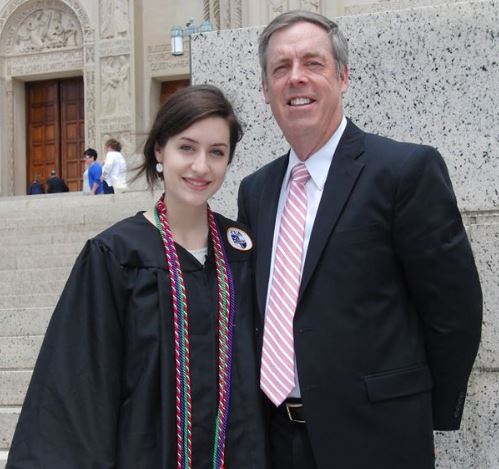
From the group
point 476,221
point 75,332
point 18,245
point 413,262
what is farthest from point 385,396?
point 18,245

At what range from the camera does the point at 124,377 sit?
2.20 m

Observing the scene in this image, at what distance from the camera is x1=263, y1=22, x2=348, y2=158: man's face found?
7.68ft

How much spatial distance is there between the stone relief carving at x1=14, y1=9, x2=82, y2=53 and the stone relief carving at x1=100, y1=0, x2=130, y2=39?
93 cm

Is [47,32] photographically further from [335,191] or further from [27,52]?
[335,191]

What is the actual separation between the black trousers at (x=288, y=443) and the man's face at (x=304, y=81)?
872mm

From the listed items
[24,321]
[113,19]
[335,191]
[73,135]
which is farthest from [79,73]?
[335,191]

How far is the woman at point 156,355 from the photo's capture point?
6.97 ft

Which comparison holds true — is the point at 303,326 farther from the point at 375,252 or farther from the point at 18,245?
the point at 18,245

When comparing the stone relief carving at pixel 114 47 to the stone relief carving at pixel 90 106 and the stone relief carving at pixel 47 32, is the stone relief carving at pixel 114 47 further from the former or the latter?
the stone relief carving at pixel 47 32

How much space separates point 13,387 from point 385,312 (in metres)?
3.33

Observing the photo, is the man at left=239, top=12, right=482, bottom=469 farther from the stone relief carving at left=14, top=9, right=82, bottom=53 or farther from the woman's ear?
the stone relief carving at left=14, top=9, right=82, bottom=53

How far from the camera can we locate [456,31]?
10.8 feet

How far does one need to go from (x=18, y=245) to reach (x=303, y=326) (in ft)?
25.2

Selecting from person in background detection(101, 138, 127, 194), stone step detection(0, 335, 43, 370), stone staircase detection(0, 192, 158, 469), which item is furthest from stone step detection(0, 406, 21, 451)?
person in background detection(101, 138, 127, 194)
